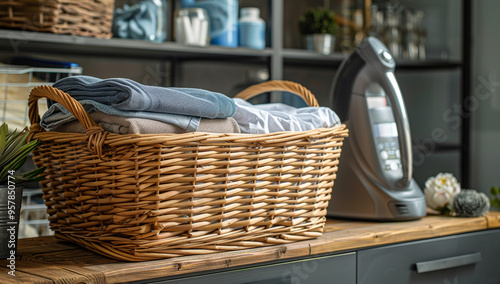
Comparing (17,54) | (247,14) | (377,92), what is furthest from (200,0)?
(377,92)

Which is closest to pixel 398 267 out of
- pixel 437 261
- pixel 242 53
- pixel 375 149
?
pixel 437 261

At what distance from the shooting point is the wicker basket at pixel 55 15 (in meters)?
1.16

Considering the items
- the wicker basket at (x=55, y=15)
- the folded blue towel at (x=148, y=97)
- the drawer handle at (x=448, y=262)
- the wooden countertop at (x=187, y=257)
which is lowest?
the drawer handle at (x=448, y=262)

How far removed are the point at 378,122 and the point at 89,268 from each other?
0.63m

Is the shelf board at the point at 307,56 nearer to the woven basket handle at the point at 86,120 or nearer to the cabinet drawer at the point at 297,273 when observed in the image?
the cabinet drawer at the point at 297,273

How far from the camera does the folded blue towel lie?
73cm

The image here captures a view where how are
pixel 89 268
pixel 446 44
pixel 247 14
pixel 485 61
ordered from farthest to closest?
pixel 446 44
pixel 485 61
pixel 247 14
pixel 89 268

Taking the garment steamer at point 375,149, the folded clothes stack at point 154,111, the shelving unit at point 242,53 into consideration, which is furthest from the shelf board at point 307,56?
the folded clothes stack at point 154,111

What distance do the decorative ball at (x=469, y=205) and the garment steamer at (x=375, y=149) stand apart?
94mm

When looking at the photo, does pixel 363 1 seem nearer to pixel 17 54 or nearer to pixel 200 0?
pixel 200 0

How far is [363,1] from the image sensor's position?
2.14m

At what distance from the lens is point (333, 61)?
1784mm

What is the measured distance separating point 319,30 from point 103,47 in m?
0.72

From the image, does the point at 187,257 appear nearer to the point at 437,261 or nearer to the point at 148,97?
the point at 148,97
